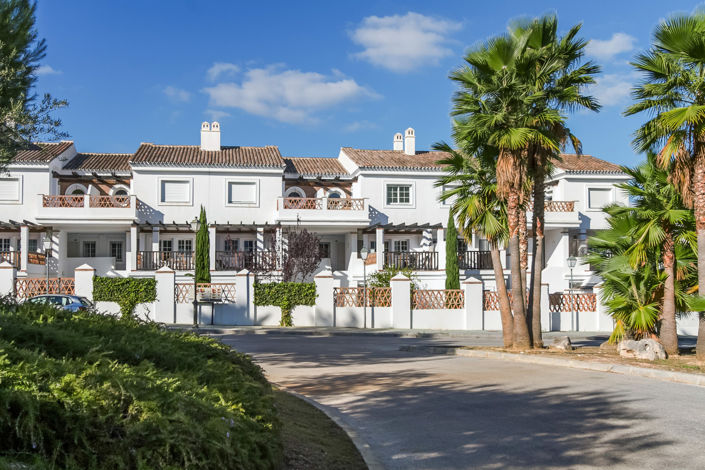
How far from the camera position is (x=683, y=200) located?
15.1 m

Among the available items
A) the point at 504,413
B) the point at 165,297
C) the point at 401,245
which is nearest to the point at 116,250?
the point at 165,297

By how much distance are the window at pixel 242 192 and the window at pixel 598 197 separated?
20993mm

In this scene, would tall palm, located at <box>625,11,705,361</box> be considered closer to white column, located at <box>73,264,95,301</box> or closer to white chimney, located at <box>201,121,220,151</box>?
white column, located at <box>73,264,95,301</box>

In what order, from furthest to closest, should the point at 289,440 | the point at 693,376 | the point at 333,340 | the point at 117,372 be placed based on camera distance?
the point at 333,340 < the point at 693,376 < the point at 289,440 < the point at 117,372

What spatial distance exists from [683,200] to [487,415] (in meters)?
9.20

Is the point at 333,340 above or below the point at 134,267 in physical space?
below

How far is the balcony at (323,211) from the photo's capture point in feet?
124

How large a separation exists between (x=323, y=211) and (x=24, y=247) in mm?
15832

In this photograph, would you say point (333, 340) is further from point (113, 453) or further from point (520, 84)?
point (113, 453)

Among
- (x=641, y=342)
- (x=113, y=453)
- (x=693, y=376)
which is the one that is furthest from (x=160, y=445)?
(x=641, y=342)

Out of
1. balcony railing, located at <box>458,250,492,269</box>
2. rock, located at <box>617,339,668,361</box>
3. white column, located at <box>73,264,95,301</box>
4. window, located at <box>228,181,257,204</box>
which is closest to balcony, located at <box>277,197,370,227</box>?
window, located at <box>228,181,257,204</box>

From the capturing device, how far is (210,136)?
137 feet

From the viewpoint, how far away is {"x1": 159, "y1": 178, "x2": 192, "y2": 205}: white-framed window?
38.0 m

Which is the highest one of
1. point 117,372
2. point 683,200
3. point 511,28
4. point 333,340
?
point 511,28
